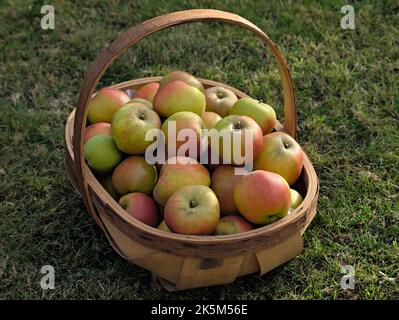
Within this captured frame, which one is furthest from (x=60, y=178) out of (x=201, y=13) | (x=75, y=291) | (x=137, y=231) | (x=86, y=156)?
(x=201, y=13)

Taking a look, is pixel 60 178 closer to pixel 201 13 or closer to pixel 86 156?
pixel 86 156

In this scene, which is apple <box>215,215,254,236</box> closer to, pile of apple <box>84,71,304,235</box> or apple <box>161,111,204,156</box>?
pile of apple <box>84,71,304,235</box>

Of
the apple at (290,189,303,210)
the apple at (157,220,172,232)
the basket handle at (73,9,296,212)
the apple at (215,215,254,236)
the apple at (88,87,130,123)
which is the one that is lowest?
the apple at (157,220,172,232)

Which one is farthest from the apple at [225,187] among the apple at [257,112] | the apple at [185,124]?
the apple at [257,112]

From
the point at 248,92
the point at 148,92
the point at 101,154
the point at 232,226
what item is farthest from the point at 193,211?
the point at 248,92

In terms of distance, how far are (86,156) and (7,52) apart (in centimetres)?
130

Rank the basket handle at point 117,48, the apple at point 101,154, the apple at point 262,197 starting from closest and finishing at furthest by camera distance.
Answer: the basket handle at point 117,48 < the apple at point 262,197 < the apple at point 101,154

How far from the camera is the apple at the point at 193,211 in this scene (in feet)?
5.79

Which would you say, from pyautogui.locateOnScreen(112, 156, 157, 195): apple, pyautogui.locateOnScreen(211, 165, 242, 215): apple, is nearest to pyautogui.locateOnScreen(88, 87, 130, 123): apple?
pyautogui.locateOnScreen(112, 156, 157, 195): apple

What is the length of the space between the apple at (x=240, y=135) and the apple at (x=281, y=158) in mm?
30

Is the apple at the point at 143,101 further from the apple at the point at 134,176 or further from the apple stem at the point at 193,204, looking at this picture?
the apple stem at the point at 193,204

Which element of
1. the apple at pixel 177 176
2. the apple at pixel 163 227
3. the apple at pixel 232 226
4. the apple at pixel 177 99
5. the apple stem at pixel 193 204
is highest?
the apple at pixel 177 99

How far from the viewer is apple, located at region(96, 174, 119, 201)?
2047 mm

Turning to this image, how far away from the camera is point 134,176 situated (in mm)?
1958
